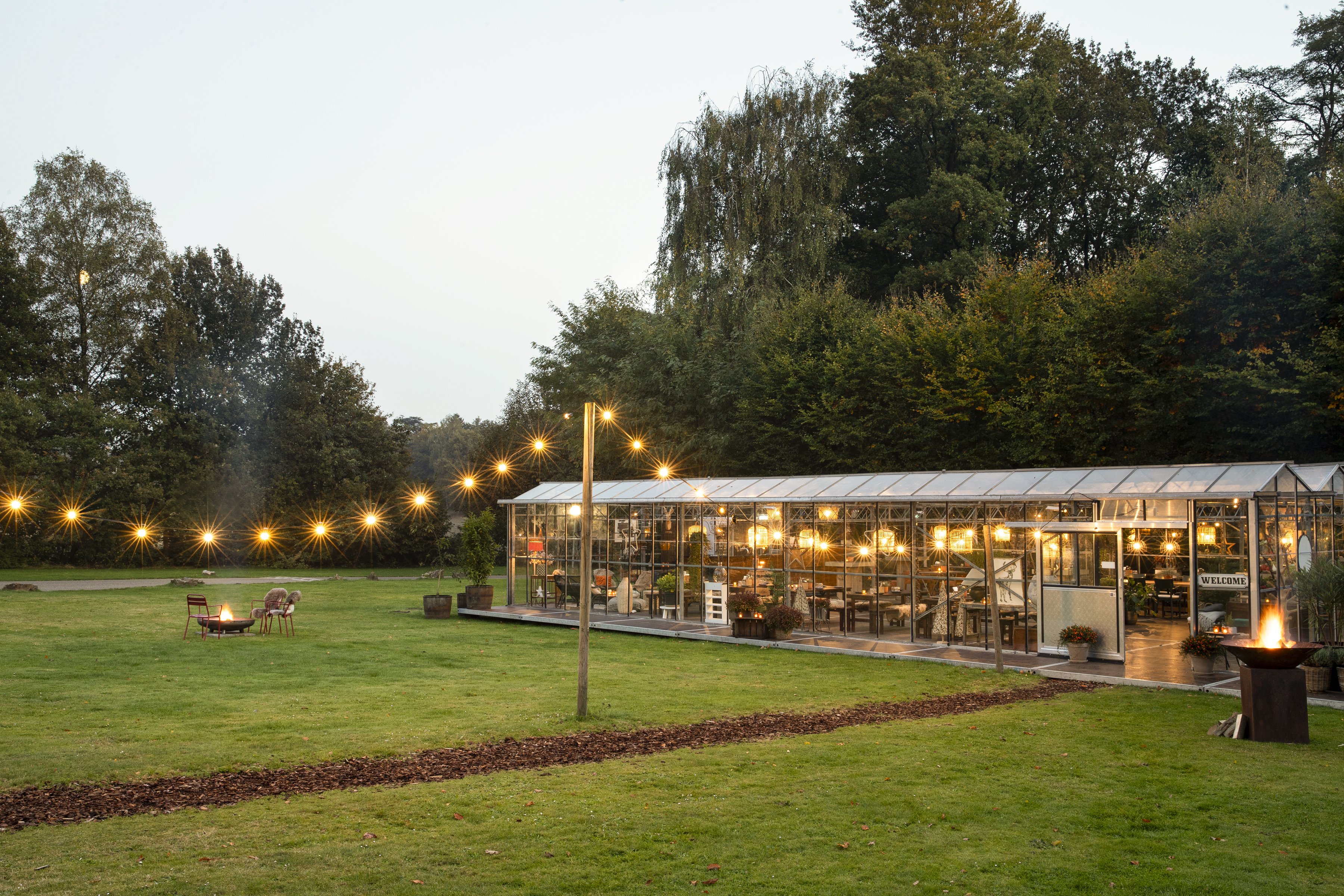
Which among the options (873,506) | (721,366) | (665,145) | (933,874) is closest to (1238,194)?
(873,506)

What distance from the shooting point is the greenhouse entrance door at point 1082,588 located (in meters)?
15.6

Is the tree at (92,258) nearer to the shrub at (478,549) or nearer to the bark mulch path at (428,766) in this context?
the shrub at (478,549)

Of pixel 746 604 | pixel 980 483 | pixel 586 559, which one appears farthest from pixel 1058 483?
pixel 586 559

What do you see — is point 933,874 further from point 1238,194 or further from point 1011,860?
point 1238,194

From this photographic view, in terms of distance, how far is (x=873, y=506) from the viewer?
745 inches

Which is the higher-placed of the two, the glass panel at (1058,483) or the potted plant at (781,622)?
the glass panel at (1058,483)

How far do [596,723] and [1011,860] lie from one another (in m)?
5.36

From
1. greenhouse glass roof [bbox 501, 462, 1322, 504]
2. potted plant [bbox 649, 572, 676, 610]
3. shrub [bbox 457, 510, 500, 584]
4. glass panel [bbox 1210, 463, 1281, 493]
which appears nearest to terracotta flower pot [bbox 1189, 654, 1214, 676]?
greenhouse glass roof [bbox 501, 462, 1322, 504]

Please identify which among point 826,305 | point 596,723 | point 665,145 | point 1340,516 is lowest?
point 596,723

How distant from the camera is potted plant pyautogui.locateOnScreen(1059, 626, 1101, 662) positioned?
1559cm

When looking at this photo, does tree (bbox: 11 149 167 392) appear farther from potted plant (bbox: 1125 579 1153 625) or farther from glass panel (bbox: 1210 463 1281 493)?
glass panel (bbox: 1210 463 1281 493)

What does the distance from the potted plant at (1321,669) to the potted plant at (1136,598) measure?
8774mm

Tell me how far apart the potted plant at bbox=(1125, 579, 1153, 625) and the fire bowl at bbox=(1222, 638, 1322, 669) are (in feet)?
40.4

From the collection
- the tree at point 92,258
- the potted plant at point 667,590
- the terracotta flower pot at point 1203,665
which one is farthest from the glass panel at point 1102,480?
the tree at point 92,258
